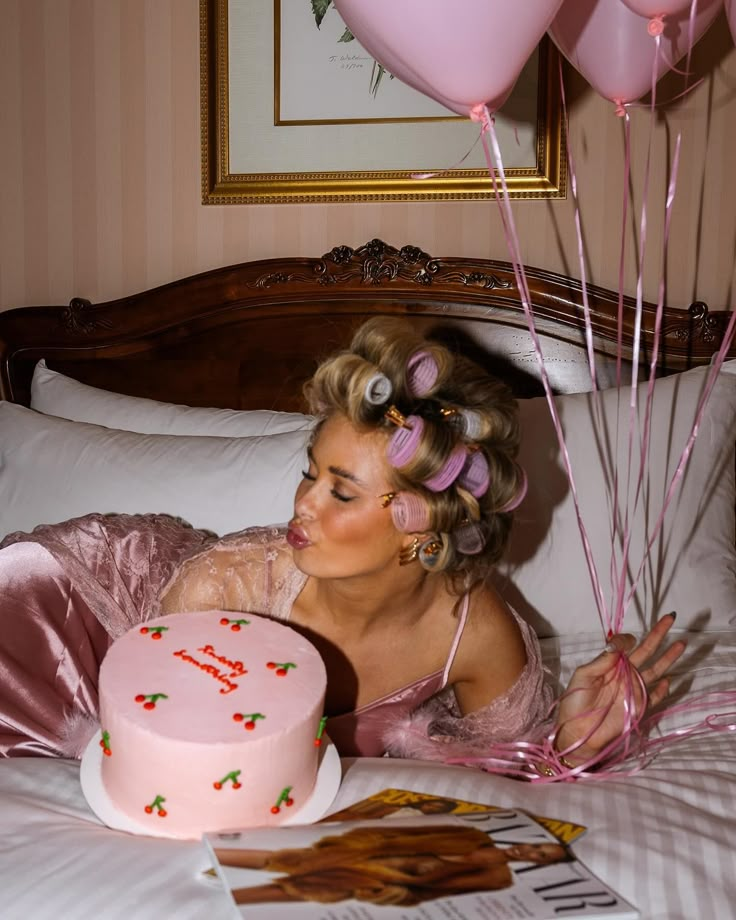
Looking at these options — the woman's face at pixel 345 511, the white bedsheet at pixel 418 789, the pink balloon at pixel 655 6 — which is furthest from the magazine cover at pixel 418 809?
the pink balloon at pixel 655 6

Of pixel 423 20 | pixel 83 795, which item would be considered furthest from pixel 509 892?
pixel 423 20

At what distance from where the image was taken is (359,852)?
106 centimetres

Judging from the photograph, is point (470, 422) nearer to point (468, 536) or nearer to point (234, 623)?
point (468, 536)

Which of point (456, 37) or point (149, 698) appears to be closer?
point (149, 698)

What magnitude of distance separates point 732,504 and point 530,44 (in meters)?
1.18

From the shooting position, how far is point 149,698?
1190mm

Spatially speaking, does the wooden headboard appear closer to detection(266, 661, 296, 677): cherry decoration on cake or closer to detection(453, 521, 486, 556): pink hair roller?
detection(453, 521, 486, 556): pink hair roller

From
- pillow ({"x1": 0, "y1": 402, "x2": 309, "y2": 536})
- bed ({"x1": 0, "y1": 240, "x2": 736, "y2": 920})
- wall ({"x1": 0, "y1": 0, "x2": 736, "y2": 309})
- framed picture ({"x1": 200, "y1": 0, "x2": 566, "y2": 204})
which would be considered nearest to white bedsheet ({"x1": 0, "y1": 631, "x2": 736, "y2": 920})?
bed ({"x1": 0, "y1": 240, "x2": 736, "y2": 920})

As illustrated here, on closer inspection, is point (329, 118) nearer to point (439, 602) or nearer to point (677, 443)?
point (677, 443)

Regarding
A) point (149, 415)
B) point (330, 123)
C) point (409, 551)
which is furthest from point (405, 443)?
point (330, 123)

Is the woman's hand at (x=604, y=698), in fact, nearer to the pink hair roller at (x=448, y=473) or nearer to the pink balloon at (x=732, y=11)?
the pink hair roller at (x=448, y=473)

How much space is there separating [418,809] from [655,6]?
125cm

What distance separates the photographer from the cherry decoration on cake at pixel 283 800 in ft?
3.92

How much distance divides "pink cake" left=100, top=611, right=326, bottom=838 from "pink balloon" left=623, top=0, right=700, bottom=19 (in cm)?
113
